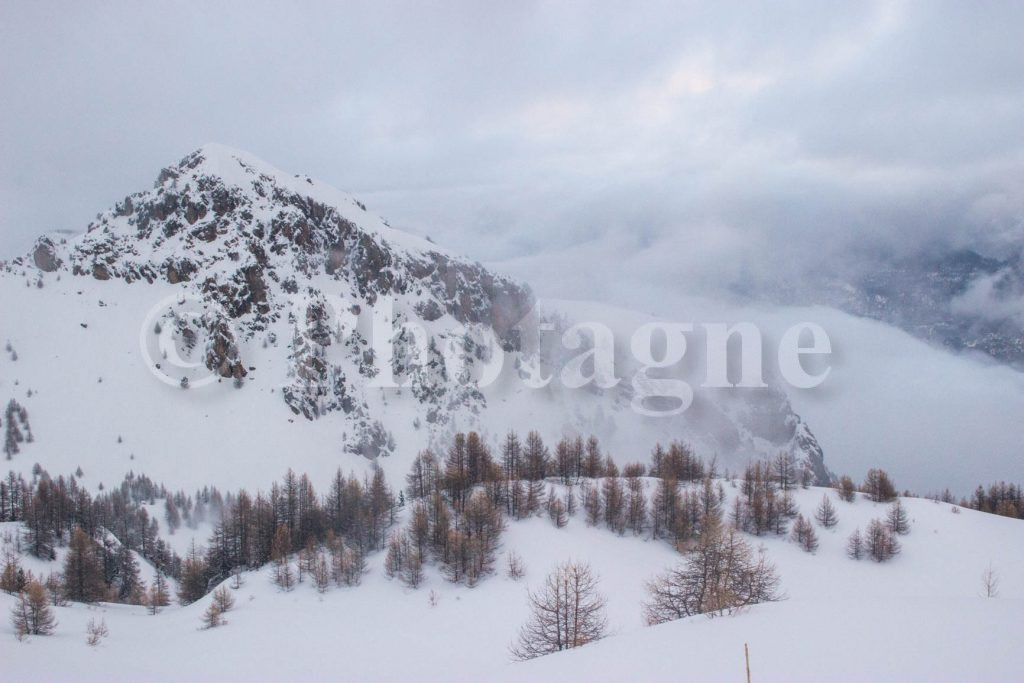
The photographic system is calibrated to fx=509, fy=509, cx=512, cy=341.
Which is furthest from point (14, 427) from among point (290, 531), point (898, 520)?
point (898, 520)

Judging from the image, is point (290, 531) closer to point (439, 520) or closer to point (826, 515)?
point (439, 520)

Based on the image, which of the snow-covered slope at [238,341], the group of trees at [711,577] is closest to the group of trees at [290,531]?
the group of trees at [711,577]

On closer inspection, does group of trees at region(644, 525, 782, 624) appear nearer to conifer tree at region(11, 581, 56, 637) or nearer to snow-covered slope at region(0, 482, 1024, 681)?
snow-covered slope at region(0, 482, 1024, 681)

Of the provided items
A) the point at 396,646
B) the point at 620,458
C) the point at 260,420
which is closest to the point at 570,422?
the point at 620,458

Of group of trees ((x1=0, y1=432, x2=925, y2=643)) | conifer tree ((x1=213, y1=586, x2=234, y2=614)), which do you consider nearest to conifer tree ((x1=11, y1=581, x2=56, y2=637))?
conifer tree ((x1=213, y1=586, x2=234, y2=614))

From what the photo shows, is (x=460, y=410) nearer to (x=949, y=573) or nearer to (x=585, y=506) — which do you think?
(x=585, y=506)

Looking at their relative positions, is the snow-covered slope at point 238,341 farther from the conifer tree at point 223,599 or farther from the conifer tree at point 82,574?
the conifer tree at point 223,599
